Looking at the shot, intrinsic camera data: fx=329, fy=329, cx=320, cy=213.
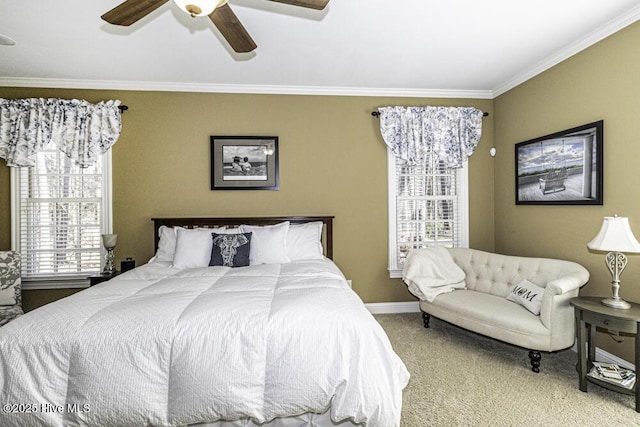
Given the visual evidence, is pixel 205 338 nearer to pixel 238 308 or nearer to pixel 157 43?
pixel 238 308

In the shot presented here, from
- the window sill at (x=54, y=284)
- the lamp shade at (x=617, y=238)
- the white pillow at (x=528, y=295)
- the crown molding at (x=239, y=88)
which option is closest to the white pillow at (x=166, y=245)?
the window sill at (x=54, y=284)

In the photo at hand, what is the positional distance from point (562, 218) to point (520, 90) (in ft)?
5.03

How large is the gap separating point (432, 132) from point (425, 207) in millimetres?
922

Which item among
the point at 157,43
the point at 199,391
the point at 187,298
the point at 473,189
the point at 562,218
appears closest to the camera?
the point at 199,391

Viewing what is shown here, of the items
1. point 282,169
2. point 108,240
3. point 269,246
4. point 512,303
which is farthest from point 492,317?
point 108,240

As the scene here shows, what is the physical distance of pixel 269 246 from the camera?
3184mm

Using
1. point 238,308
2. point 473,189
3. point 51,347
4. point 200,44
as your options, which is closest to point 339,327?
point 238,308

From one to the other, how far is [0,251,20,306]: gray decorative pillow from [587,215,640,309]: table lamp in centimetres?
500

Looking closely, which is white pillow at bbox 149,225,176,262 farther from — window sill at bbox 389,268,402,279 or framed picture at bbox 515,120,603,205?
framed picture at bbox 515,120,603,205

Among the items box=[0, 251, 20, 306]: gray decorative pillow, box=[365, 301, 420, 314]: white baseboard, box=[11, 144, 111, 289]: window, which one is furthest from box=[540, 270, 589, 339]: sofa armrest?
box=[0, 251, 20, 306]: gray decorative pillow

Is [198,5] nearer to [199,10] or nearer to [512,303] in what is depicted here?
[199,10]

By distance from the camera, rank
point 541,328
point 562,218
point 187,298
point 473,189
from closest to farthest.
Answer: point 187,298 < point 541,328 < point 562,218 < point 473,189

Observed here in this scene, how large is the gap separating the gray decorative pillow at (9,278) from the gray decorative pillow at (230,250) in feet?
6.48

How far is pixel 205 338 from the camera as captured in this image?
5.18 feet
